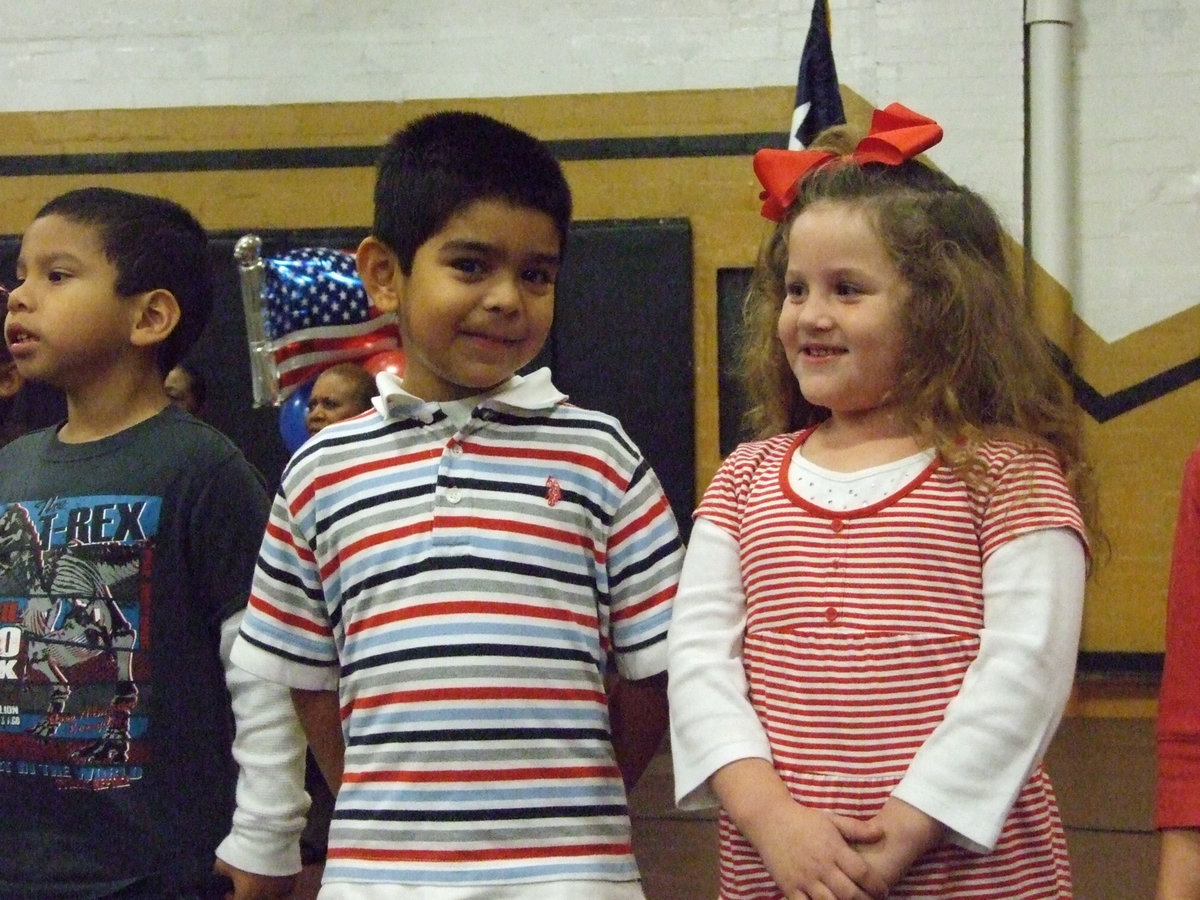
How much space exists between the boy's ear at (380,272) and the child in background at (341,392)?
241cm

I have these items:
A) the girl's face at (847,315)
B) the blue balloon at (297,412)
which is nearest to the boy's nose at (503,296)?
the girl's face at (847,315)

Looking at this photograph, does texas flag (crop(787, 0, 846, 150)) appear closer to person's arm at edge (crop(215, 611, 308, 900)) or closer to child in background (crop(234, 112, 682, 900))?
child in background (crop(234, 112, 682, 900))

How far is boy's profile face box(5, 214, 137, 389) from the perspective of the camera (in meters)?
1.81

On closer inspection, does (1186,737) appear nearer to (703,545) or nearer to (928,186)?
(703,545)

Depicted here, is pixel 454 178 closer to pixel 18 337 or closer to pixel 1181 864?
pixel 18 337

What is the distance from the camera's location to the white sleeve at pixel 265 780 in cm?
160

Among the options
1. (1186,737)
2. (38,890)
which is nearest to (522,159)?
(1186,737)

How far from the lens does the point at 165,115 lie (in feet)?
18.9

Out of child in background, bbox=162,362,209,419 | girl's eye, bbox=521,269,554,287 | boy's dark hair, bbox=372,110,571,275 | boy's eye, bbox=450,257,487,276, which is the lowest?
child in background, bbox=162,362,209,419

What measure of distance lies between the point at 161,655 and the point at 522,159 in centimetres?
76

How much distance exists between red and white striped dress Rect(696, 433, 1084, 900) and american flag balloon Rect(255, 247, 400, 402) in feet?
9.37

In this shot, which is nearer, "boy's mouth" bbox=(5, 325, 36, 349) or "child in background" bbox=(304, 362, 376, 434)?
"boy's mouth" bbox=(5, 325, 36, 349)

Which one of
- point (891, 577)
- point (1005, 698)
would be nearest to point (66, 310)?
point (891, 577)

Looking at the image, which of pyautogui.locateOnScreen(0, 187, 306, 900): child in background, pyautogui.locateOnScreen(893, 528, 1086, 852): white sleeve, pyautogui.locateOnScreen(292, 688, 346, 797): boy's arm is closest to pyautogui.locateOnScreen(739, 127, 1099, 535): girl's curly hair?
pyautogui.locateOnScreen(893, 528, 1086, 852): white sleeve
